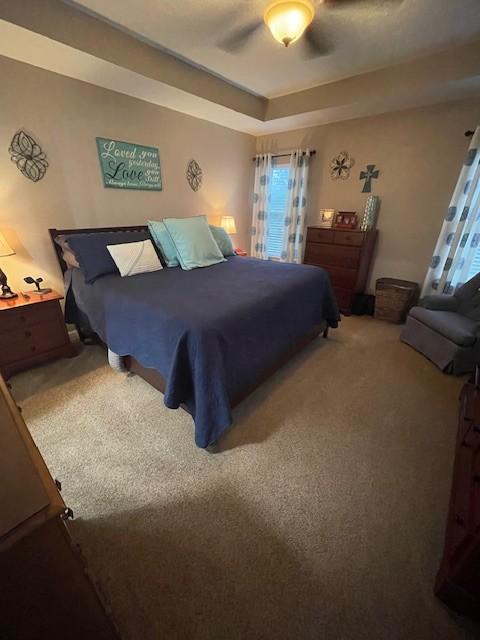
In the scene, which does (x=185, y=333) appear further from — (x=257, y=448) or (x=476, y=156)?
(x=476, y=156)

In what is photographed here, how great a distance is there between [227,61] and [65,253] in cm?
235

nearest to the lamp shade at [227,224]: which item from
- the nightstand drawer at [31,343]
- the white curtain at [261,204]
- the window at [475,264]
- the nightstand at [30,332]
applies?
the white curtain at [261,204]

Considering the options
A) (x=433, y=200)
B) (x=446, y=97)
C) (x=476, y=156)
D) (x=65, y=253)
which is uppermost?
(x=446, y=97)

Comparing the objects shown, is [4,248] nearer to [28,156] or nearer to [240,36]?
[28,156]

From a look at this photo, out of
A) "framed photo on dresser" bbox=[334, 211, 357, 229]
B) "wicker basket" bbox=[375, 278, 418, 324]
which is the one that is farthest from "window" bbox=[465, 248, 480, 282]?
"framed photo on dresser" bbox=[334, 211, 357, 229]

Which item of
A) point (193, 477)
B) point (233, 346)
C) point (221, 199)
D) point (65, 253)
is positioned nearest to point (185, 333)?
point (233, 346)

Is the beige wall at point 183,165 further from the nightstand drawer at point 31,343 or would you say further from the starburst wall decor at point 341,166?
the nightstand drawer at point 31,343

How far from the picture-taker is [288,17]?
1.52 metres

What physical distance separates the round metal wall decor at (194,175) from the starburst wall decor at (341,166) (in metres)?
1.82

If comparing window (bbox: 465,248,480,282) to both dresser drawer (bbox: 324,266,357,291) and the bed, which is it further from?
the bed

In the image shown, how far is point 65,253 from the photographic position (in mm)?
2443

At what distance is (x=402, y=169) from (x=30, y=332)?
4258 mm

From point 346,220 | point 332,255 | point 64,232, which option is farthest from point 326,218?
point 64,232

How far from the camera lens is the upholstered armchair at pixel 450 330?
7.20 feet
